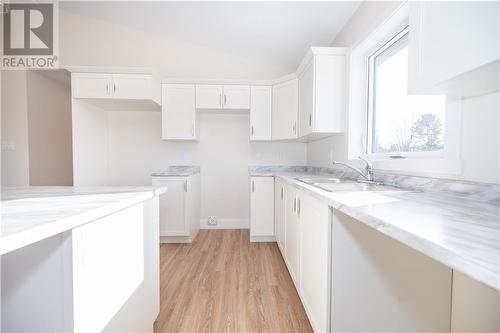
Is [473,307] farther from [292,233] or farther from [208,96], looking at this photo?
[208,96]

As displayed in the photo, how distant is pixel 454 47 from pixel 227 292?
1865 mm

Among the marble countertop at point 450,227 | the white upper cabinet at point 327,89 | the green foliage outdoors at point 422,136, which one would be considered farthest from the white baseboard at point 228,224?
the marble countertop at point 450,227

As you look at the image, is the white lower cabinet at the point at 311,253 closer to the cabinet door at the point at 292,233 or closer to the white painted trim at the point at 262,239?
the cabinet door at the point at 292,233

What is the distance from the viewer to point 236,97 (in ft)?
9.66

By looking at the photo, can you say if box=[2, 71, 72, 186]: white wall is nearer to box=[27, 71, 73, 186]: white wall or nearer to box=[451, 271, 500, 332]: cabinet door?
box=[27, 71, 73, 186]: white wall

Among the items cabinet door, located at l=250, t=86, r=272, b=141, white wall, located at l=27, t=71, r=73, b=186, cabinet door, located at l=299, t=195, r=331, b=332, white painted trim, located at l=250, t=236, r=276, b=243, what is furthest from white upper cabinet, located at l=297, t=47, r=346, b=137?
white wall, located at l=27, t=71, r=73, b=186

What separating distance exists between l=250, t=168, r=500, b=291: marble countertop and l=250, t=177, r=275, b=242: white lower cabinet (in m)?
1.76

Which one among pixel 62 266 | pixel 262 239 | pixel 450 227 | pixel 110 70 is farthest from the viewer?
pixel 262 239

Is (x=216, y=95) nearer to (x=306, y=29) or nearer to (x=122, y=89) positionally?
(x=122, y=89)

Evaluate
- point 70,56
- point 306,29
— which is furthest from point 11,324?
point 70,56

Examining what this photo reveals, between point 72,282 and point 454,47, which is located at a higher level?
point 454,47

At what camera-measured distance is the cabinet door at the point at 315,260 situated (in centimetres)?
102

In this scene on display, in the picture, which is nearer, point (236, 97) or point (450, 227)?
point (450, 227)

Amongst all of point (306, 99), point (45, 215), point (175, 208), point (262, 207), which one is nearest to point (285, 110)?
point (306, 99)
